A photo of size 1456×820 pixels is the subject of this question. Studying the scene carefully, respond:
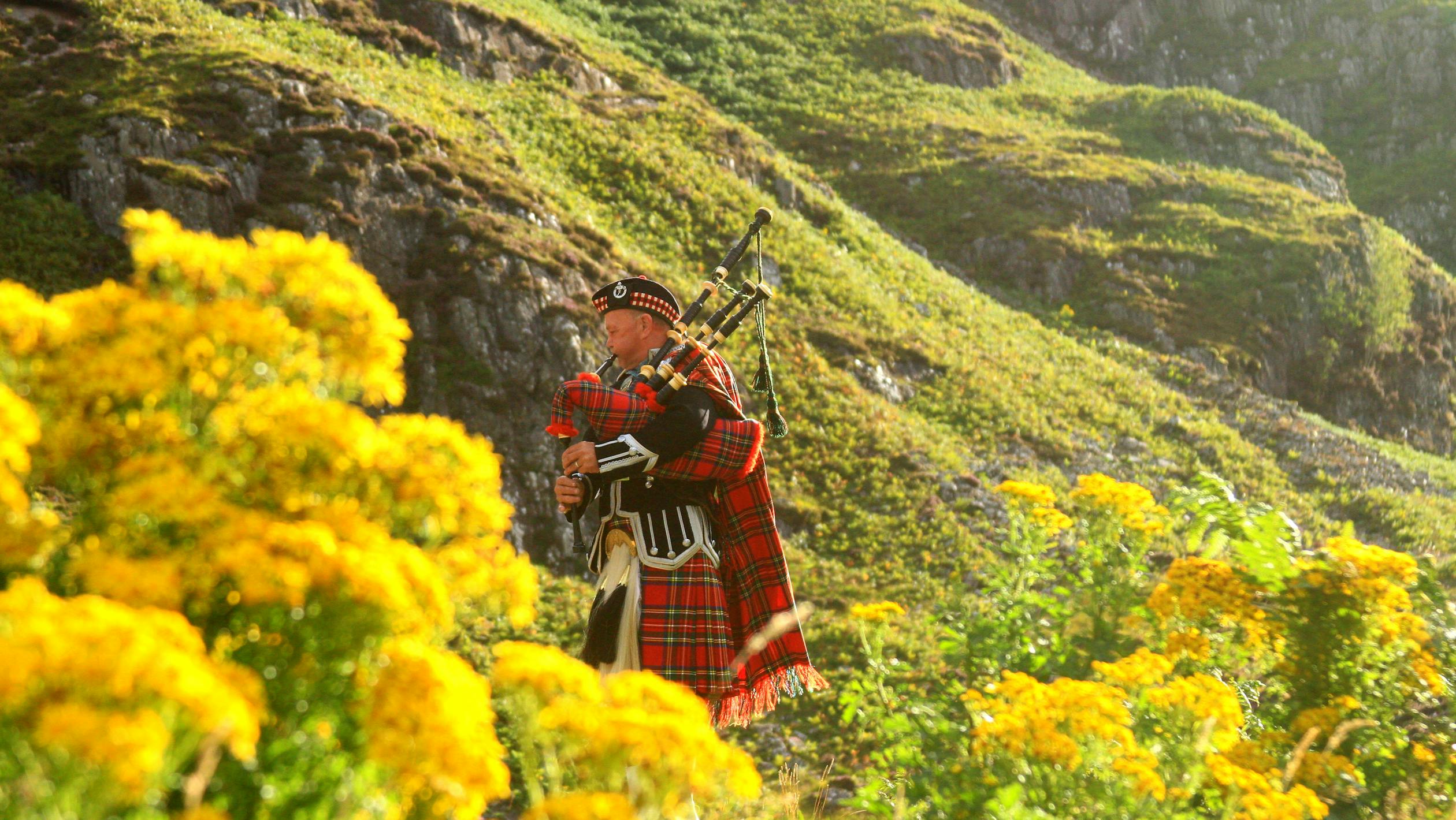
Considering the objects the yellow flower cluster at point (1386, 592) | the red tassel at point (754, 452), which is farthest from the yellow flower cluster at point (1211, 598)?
the red tassel at point (754, 452)

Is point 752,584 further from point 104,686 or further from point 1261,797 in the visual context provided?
point 104,686

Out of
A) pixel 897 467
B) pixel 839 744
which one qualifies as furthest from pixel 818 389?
pixel 839 744

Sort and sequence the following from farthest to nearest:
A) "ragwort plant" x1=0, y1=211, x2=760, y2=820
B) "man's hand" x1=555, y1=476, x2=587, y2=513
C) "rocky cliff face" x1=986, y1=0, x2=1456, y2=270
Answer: "rocky cliff face" x1=986, y1=0, x2=1456, y2=270 → "man's hand" x1=555, y1=476, x2=587, y2=513 → "ragwort plant" x1=0, y1=211, x2=760, y2=820

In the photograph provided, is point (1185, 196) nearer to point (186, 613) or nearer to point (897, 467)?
point (897, 467)

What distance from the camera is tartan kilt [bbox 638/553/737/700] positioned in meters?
4.98

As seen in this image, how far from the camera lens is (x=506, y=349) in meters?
15.4

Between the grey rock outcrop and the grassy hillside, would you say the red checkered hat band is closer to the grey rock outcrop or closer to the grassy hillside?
the grassy hillside

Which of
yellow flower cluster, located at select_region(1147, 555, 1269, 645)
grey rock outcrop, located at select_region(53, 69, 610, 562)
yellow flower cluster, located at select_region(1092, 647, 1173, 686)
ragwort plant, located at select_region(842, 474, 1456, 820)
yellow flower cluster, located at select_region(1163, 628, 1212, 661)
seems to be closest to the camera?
ragwort plant, located at select_region(842, 474, 1456, 820)

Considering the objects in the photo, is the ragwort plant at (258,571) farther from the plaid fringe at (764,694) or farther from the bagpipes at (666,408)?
the plaid fringe at (764,694)

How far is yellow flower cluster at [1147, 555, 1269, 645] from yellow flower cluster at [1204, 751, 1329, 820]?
1155 mm

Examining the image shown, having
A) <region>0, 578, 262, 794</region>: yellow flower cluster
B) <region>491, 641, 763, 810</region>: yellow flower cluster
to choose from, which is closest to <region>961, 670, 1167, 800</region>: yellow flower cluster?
<region>491, 641, 763, 810</region>: yellow flower cluster

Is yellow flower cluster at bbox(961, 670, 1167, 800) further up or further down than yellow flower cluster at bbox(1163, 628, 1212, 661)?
further up

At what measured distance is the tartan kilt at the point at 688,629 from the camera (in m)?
4.98

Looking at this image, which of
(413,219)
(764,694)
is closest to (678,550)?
→ (764,694)
